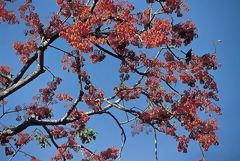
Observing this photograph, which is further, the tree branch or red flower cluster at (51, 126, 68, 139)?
red flower cluster at (51, 126, 68, 139)

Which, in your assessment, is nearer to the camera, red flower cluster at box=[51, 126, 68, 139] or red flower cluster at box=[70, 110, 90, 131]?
red flower cluster at box=[70, 110, 90, 131]

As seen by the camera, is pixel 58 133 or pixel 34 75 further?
pixel 58 133

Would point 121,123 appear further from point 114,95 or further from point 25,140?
point 25,140

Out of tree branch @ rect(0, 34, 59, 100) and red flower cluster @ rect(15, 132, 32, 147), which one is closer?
tree branch @ rect(0, 34, 59, 100)

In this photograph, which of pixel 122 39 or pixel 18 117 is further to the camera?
pixel 18 117

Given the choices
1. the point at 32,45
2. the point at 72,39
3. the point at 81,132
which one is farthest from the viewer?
the point at 81,132

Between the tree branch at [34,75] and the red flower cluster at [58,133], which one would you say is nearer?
the tree branch at [34,75]

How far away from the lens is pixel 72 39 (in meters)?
13.5

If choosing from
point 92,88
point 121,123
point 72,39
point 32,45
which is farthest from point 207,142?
point 32,45

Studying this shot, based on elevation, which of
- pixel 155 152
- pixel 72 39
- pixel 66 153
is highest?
pixel 72 39

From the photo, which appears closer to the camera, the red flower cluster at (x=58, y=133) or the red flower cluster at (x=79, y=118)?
the red flower cluster at (x=79, y=118)

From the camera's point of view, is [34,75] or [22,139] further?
[22,139]

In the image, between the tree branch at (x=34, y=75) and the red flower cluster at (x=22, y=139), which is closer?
the tree branch at (x=34, y=75)

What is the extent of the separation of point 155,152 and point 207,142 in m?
2.12
